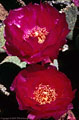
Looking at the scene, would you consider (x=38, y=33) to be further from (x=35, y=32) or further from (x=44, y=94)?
(x=44, y=94)

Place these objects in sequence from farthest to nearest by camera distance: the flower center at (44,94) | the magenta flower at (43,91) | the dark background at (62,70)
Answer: the dark background at (62,70) → the flower center at (44,94) → the magenta flower at (43,91)

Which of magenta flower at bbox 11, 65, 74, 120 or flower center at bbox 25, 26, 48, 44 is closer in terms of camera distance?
magenta flower at bbox 11, 65, 74, 120

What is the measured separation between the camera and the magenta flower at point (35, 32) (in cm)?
111

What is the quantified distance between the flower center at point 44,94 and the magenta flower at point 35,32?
153 millimetres

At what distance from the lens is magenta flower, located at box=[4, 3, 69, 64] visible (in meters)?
1.11

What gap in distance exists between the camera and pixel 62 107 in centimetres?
109

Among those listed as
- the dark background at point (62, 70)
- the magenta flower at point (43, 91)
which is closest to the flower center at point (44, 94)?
the magenta flower at point (43, 91)

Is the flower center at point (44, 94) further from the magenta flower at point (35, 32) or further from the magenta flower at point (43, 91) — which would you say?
the magenta flower at point (35, 32)

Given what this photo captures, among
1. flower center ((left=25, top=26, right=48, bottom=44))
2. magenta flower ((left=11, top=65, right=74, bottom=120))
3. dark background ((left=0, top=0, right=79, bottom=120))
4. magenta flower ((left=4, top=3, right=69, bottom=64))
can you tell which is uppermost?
magenta flower ((left=4, top=3, right=69, bottom=64))

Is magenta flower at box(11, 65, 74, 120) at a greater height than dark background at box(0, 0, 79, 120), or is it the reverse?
magenta flower at box(11, 65, 74, 120)

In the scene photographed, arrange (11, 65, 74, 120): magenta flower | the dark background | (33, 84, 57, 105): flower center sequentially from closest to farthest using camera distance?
(11, 65, 74, 120): magenta flower, (33, 84, 57, 105): flower center, the dark background

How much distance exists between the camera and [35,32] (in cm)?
130

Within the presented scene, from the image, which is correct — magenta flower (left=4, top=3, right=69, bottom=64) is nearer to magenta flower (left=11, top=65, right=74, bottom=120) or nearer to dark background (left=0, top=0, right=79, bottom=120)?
magenta flower (left=11, top=65, right=74, bottom=120)

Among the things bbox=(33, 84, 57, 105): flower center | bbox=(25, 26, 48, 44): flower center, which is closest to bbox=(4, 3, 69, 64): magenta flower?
bbox=(25, 26, 48, 44): flower center
